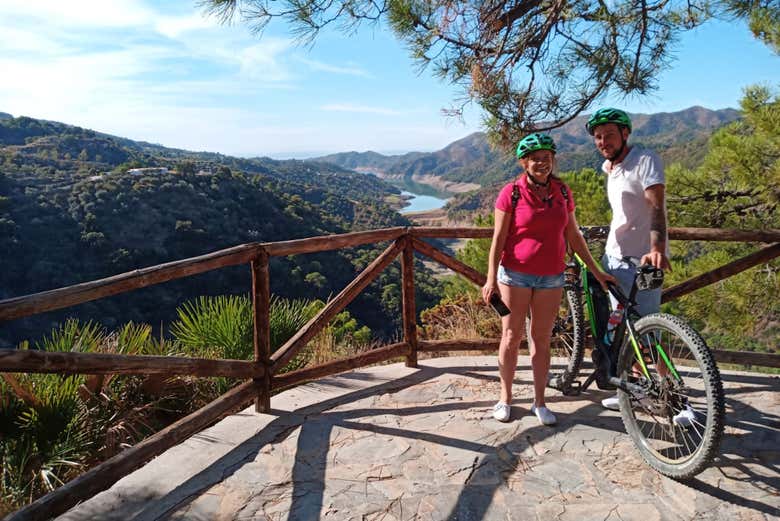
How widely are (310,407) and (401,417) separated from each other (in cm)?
54

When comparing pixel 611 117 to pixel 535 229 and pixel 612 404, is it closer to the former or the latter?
pixel 535 229

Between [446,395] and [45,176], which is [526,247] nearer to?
[446,395]

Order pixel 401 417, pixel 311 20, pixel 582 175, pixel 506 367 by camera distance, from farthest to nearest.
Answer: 1. pixel 582 175
2. pixel 311 20
3. pixel 401 417
4. pixel 506 367

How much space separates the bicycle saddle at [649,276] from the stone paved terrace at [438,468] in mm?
769

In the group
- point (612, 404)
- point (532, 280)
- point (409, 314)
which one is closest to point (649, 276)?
point (532, 280)

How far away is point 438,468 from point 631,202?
58.6 inches

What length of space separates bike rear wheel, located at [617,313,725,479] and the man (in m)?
0.27

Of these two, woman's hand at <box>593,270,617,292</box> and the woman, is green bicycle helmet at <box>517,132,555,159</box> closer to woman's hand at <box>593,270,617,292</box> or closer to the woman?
the woman

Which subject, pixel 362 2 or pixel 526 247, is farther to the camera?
pixel 362 2

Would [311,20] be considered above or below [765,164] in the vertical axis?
above

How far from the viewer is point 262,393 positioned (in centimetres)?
289

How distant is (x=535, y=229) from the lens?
94.1 inches

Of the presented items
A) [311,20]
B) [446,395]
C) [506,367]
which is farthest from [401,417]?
[311,20]

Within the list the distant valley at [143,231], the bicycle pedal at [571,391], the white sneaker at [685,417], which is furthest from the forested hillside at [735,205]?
the distant valley at [143,231]
